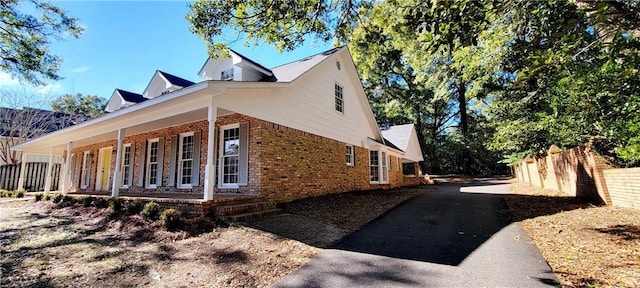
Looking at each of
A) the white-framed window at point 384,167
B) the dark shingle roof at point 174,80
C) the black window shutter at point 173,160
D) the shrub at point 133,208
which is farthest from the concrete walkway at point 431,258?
the dark shingle roof at point 174,80

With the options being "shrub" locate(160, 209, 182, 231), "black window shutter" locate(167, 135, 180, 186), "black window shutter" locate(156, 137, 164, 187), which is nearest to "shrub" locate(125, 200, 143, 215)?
"shrub" locate(160, 209, 182, 231)

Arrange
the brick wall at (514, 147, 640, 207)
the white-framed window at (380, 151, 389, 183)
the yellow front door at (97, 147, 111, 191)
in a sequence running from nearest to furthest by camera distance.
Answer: the brick wall at (514, 147, 640, 207) → the yellow front door at (97, 147, 111, 191) → the white-framed window at (380, 151, 389, 183)

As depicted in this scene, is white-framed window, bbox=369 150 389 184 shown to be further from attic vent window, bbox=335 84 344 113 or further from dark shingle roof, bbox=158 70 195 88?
dark shingle roof, bbox=158 70 195 88

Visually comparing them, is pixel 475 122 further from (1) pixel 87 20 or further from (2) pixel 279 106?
(1) pixel 87 20

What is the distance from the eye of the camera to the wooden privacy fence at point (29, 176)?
17.1m

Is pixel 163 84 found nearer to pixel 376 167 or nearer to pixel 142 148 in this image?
pixel 142 148

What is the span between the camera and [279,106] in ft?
30.6

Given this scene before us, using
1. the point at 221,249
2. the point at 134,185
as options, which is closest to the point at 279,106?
the point at 221,249

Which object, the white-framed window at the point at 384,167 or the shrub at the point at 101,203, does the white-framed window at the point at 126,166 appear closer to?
the shrub at the point at 101,203

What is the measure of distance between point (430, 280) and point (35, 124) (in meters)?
30.2

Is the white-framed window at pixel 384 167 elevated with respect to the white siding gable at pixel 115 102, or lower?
lower

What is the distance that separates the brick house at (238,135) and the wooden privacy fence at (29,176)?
2948 millimetres

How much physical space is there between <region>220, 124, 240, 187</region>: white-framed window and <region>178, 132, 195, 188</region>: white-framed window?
1.86m

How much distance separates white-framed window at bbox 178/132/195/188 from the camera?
10812 mm
